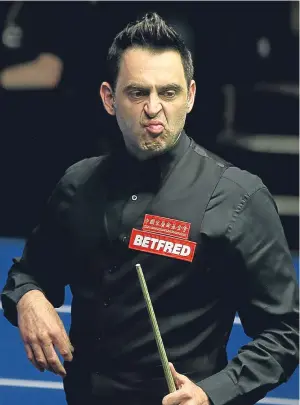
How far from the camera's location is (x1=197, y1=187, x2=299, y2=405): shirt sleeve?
2.27 meters

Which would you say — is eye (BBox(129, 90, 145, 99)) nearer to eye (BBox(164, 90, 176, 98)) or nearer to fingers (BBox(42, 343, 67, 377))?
eye (BBox(164, 90, 176, 98))

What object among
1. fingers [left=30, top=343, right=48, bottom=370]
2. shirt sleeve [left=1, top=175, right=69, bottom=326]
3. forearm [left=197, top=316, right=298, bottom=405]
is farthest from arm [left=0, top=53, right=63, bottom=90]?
forearm [left=197, top=316, right=298, bottom=405]

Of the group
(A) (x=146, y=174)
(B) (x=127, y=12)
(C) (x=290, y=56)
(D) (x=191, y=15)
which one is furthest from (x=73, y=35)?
(A) (x=146, y=174)

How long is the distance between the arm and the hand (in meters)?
5.20

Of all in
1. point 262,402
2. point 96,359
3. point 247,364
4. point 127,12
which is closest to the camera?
point 247,364

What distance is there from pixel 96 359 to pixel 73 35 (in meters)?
5.05

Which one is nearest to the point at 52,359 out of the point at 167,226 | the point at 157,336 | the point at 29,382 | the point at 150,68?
the point at 157,336

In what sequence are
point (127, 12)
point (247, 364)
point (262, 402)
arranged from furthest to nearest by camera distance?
point (127, 12)
point (262, 402)
point (247, 364)

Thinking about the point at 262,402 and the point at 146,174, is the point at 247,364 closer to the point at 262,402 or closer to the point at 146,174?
the point at 146,174

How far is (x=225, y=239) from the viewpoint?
Result: 7.59ft

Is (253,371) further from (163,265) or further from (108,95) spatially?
(108,95)

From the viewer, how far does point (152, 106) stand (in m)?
2.27

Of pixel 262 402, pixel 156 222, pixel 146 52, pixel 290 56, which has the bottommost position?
pixel 262 402

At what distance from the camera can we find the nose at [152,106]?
2.27m
